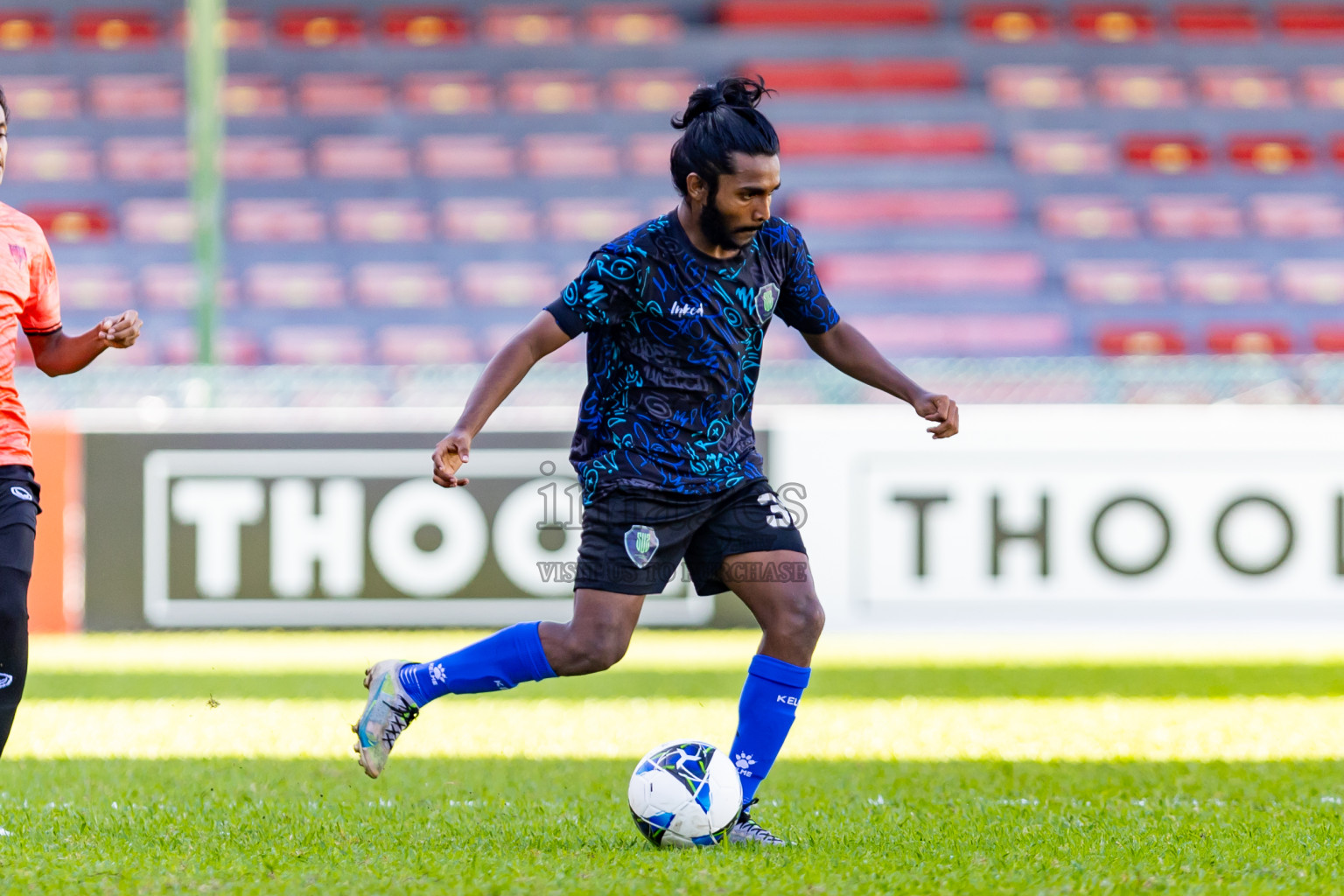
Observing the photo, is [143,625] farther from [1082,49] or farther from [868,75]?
[1082,49]

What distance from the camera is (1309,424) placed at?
859 centimetres

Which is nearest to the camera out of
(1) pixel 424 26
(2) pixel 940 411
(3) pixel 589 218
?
(2) pixel 940 411

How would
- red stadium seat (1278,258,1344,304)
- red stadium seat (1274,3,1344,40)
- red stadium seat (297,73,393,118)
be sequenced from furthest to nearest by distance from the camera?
1. red stadium seat (1274,3,1344,40)
2. red stadium seat (297,73,393,118)
3. red stadium seat (1278,258,1344,304)

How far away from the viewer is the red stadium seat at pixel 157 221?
18.8 meters

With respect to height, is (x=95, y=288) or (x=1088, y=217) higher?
(x=1088, y=217)

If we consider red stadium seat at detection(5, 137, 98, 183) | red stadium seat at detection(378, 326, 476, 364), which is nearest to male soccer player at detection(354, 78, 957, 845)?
red stadium seat at detection(378, 326, 476, 364)

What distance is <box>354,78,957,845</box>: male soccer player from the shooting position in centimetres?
345

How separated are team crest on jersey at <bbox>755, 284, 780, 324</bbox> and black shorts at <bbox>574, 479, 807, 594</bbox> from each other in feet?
1.27

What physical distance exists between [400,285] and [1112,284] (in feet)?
27.3

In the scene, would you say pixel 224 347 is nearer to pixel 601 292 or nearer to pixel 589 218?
pixel 589 218

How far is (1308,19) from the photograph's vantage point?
2047 centimetres

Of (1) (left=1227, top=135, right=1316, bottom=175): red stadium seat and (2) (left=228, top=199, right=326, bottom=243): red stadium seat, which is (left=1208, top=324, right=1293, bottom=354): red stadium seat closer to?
(1) (left=1227, top=135, right=1316, bottom=175): red stadium seat

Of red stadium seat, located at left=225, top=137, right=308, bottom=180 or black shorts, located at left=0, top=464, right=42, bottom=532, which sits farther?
red stadium seat, located at left=225, top=137, right=308, bottom=180

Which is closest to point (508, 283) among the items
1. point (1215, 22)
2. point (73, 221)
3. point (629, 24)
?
point (629, 24)
